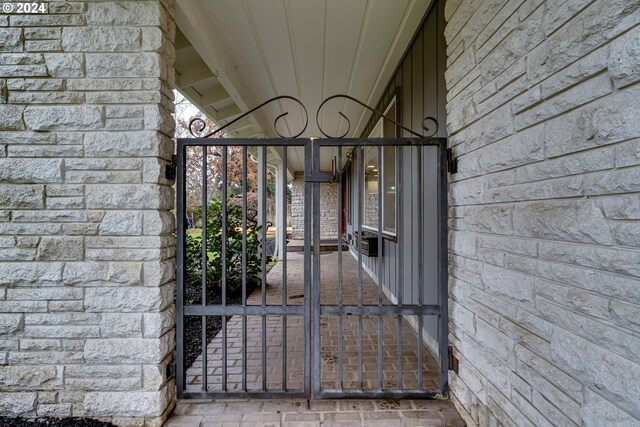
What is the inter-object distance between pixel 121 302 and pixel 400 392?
5.58ft

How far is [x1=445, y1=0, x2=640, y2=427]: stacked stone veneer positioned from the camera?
832 millimetres

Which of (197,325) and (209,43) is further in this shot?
(197,325)

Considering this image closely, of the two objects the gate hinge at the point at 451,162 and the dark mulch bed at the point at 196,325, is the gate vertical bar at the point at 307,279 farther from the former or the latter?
the gate hinge at the point at 451,162

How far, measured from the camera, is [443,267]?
186 cm

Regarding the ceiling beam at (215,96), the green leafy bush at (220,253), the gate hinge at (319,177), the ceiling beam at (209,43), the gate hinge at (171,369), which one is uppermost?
the ceiling beam at (215,96)

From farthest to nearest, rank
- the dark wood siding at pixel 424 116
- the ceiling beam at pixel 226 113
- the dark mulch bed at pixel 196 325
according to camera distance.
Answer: the ceiling beam at pixel 226 113, the dark mulch bed at pixel 196 325, the dark wood siding at pixel 424 116

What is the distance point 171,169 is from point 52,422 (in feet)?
4.93

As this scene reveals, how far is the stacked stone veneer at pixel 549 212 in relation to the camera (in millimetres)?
832

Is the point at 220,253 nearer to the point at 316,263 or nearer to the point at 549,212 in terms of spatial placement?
the point at 316,263

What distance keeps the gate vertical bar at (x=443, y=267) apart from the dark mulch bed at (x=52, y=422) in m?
1.92

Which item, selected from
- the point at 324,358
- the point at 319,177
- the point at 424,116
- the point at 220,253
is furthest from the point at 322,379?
the point at 220,253

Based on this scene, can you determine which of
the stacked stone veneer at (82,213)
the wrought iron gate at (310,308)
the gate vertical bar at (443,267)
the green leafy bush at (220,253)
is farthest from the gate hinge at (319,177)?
the green leafy bush at (220,253)

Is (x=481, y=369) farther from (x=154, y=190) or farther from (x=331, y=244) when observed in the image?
(x=331, y=244)

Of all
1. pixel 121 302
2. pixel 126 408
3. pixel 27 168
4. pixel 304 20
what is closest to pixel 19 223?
pixel 27 168
